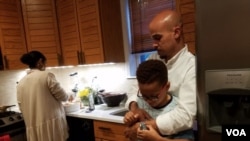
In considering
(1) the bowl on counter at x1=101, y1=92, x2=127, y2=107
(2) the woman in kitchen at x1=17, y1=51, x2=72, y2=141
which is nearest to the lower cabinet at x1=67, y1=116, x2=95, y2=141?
(2) the woman in kitchen at x1=17, y1=51, x2=72, y2=141

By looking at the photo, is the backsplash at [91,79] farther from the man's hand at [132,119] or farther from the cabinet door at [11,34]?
the man's hand at [132,119]

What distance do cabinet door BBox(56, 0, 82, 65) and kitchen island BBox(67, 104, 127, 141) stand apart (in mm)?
614

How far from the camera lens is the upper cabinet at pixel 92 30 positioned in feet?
7.56

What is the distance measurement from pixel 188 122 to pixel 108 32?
5.42 feet

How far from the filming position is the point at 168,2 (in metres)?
1.99

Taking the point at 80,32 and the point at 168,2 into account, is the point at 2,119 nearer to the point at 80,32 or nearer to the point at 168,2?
the point at 80,32

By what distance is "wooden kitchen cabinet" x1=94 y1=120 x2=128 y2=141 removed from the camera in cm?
189

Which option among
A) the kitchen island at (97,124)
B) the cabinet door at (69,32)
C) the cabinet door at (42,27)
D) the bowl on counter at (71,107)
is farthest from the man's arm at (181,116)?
the cabinet door at (42,27)

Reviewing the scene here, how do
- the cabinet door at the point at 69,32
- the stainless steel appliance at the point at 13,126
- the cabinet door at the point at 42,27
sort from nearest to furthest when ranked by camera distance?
the stainless steel appliance at the point at 13,126 < the cabinet door at the point at 69,32 < the cabinet door at the point at 42,27

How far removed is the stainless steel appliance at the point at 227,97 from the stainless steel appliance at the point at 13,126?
2.01m

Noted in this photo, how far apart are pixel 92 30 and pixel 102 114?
88 cm

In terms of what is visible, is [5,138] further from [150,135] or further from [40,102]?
[150,135]

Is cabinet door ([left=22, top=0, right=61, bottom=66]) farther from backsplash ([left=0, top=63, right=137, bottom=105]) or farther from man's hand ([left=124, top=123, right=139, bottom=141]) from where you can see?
man's hand ([left=124, top=123, right=139, bottom=141])

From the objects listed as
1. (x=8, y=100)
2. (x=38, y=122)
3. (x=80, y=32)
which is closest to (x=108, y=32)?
(x=80, y=32)
